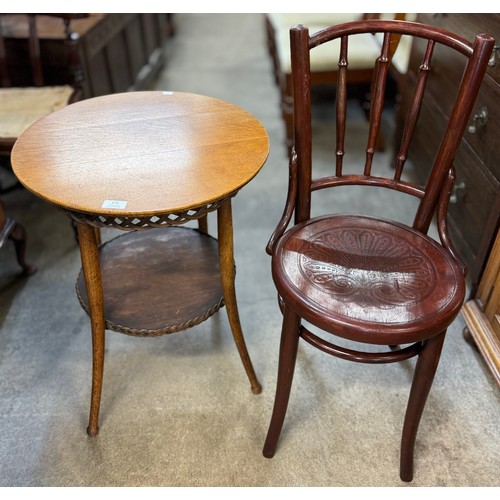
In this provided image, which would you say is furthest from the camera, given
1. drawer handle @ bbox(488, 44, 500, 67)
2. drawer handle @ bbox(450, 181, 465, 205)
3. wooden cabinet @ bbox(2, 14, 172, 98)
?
wooden cabinet @ bbox(2, 14, 172, 98)

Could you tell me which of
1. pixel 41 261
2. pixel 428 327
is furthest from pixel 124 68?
pixel 428 327

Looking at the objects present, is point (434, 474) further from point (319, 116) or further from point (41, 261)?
point (319, 116)

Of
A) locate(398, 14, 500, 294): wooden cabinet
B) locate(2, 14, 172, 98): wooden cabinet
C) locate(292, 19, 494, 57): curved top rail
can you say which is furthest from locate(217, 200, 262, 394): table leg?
locate(2, 14, 172, 98): wooden cabinet

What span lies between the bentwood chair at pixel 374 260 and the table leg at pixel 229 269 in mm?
141

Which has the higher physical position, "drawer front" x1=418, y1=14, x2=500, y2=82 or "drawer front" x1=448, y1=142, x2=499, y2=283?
"drawer front" x1=418, y1=14, x2=500, y2=82

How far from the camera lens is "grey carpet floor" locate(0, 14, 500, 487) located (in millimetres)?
1405

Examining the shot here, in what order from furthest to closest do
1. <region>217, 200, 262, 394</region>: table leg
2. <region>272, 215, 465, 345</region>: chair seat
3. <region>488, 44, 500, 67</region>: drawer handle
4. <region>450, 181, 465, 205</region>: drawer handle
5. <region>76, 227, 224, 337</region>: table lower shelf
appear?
<region>450, 181, 465, 205</region>: drawer handle
<region>488, 44, 500, 67</region>: drawer handle
<region>76, 227, 224, 337</region>: table lower shelf
<region>217, 200, 262, 394</region>: table leg
<region>272, 215, 465, 345</region>: chair seat

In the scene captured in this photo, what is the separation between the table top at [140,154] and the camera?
113cm

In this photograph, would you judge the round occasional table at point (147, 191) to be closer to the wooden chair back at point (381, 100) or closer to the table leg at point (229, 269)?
the table leg at point (229, 269)

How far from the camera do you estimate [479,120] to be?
1.69 metres

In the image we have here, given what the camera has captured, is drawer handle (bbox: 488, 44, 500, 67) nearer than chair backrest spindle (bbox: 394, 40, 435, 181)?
No

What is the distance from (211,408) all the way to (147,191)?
0.79m

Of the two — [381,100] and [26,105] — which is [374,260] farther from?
[26,105]

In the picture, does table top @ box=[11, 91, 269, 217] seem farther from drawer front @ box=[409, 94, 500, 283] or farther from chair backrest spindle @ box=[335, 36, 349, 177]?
drawer front @ box=[409, 94, 500, 283]
